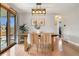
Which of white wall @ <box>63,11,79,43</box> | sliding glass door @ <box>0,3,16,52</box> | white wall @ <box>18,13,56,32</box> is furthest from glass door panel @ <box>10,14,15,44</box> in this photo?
white wall @ <box>63,11,79,43</box>

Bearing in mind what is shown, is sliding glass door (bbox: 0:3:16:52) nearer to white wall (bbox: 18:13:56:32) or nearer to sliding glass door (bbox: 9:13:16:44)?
sliding glass door (bbox: 9:13:16:44)

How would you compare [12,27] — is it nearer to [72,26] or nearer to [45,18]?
[45,18]

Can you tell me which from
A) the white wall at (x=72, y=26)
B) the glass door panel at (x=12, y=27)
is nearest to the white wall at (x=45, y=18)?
the glass door panel at (x=12, y=27)

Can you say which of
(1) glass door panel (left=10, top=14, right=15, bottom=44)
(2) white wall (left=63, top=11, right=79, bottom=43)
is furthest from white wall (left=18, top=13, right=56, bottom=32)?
(2) white wall (left=63, top=11, right=79, bottom=43)

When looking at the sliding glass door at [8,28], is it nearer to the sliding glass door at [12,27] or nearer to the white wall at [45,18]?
the sliding glass door at [12,27]

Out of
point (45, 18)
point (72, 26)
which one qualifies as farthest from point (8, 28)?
point (72, 26)

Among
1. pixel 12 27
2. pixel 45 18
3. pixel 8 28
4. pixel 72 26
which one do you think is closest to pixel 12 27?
pixel 12 27

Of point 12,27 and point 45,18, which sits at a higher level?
point 45,18

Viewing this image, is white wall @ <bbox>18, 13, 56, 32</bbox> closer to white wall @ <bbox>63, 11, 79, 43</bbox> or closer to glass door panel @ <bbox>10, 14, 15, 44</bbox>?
glass door panel @ <bbox>10, 14, 15, 44</bbox>

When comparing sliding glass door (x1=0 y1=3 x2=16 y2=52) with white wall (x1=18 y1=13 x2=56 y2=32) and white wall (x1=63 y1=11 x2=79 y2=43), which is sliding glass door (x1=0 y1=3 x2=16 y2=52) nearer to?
white wall (x1=18 y1=13 x2=56 y2=32)

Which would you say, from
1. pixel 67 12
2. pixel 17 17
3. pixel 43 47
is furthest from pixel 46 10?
pixel 43 47

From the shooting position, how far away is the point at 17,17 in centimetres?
279

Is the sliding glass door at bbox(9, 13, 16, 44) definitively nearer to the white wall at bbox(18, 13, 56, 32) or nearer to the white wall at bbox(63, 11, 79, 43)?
the white wall at bbox(18, 13, 56, 32)

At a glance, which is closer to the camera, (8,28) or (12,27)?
(12,27)
